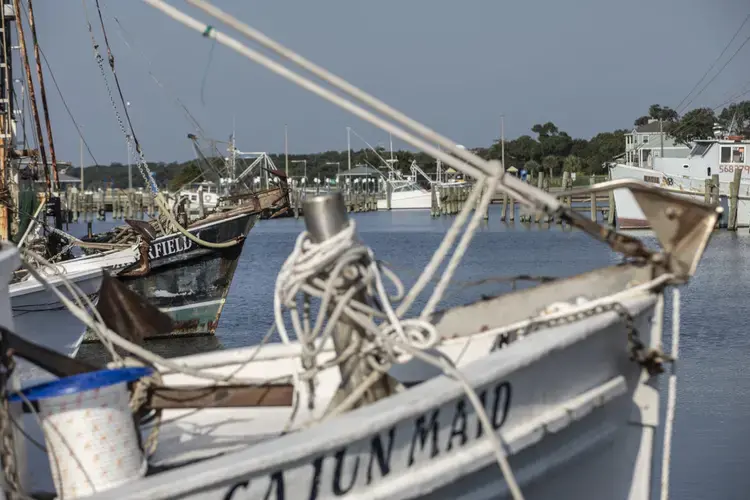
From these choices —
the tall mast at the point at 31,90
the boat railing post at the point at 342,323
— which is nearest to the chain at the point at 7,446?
the boat railing post at the point at 342,323

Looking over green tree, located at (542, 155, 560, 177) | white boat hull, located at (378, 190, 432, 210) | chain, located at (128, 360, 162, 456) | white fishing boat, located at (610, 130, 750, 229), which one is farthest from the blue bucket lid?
green tree, located at (542, 155, 560, 177)

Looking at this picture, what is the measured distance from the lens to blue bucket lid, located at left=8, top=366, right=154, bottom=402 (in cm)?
466

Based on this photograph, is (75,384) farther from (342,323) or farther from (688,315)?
(688,315)

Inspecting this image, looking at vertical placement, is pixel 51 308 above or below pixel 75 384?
below

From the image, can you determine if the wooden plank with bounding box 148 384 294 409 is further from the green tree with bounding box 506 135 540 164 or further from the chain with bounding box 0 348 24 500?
the green tree with bounding box 506 135 540 164

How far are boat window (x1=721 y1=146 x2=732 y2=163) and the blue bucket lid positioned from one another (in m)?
43.1

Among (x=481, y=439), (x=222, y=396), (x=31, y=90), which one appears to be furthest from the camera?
(x=31, y=90)

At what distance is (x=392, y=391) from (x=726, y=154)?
4233cm

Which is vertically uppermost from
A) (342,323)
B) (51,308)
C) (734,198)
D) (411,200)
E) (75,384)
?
(342,323)

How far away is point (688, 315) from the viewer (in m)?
21.6

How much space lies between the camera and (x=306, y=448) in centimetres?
435

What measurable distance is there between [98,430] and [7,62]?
644 inches

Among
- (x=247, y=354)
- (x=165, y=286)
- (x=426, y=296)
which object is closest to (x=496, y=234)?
(x=426, y=296)

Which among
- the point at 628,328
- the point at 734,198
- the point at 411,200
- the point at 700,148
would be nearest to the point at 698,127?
the point at 411,200
